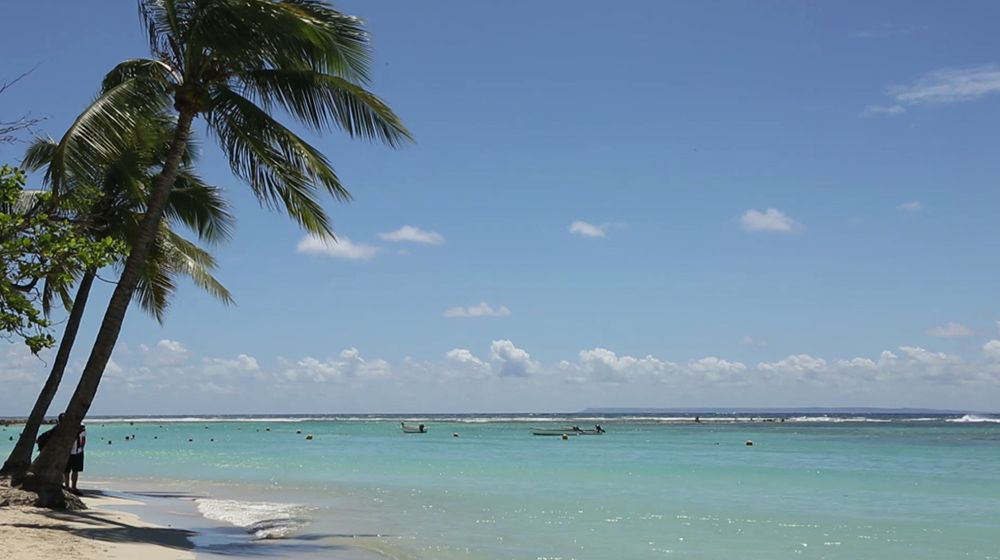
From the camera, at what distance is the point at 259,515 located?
14250 millimetres

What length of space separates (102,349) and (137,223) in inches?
147

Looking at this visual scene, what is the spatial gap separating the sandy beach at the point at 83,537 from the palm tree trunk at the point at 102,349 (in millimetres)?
508

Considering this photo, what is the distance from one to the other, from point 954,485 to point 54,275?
65.6 ft

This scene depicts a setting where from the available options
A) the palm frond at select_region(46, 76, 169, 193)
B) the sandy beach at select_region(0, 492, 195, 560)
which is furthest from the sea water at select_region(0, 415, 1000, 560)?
the palm frond at select_region(46, 76, 169, 193)

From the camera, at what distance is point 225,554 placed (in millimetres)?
9781

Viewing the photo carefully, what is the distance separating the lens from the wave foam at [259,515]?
1235 centimetres

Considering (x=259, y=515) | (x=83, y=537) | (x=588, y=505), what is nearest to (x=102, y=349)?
(x=83, y=537)

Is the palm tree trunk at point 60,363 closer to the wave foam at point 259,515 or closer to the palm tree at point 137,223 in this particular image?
the palm tree at point 137,223

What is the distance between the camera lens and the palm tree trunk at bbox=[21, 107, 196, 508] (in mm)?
11375

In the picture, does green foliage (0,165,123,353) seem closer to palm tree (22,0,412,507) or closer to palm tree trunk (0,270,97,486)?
palm tree (22,0,412,507)

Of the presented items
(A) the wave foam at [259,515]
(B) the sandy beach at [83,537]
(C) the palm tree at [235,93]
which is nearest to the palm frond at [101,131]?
(C) the palm tree at [235,93]

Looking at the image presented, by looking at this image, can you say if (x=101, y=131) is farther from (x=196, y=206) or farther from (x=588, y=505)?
(x=588, y=505)

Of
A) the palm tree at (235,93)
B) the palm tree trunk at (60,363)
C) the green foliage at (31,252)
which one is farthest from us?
the palm tree trunk at (60,363)

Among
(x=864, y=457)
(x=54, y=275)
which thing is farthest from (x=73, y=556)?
(x=864, y=457)
